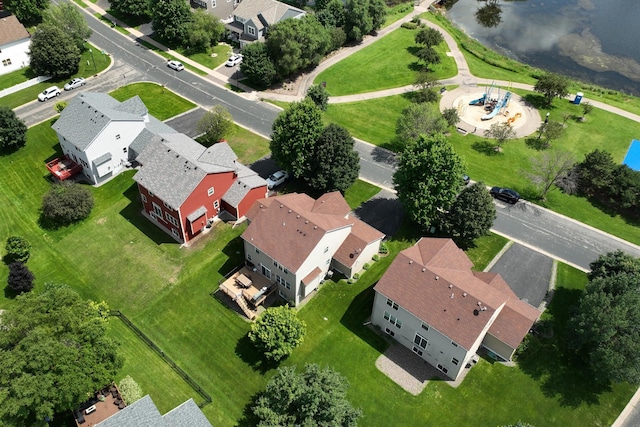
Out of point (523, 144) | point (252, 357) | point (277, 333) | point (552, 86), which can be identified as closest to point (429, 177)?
point (277, 333)

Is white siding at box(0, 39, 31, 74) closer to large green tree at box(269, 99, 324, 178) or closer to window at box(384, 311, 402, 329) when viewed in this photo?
large green tree at box(269, 99, 324, 178)

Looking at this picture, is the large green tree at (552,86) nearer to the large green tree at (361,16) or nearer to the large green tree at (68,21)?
the large green tree at (361,16)

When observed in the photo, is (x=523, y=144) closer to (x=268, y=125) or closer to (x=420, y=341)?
(x=268, y=125)

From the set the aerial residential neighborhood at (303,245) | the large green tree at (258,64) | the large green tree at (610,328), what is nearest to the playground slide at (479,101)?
the aerial residential neighborhood at (303,245)

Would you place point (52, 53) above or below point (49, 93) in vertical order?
above

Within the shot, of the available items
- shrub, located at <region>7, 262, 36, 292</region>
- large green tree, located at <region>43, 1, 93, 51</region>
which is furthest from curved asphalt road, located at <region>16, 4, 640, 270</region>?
shrub, located at <region>7, 262, 36, 292</region>

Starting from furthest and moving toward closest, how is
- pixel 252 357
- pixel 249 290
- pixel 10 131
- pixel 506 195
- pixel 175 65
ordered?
1. pixel 175 65
2. pixel 10 131
3. pixel 506 195
4. pixel 249 290
5. pixel 252 357
